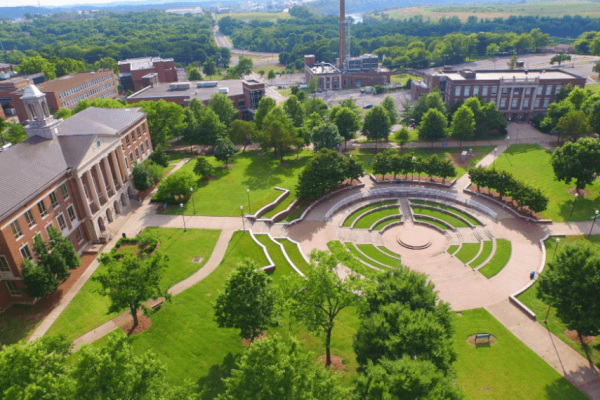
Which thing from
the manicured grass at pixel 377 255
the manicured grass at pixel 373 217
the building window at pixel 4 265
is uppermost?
the building window at pixel 4 265

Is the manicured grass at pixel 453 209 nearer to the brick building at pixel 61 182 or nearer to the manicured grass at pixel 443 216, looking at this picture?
the manicured grass at pixel 443 216

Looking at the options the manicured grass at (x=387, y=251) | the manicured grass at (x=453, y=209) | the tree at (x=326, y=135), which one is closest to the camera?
the manicured grass at (x=387, y=251)

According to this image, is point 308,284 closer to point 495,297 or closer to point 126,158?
point 495,297

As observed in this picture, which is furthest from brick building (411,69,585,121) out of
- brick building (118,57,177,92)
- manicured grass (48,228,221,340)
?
brick building (118,57,177,92)

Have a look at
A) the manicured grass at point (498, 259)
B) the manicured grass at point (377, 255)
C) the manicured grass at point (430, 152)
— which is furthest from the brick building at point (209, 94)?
the manicured grass at point (498, 259)

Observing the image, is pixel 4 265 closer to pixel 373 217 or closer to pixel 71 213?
pixel 71 213

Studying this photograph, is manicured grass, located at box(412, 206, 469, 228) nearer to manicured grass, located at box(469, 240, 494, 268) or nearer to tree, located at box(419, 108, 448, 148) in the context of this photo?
manicured grass, located at box(469, 240, 494, 268)
